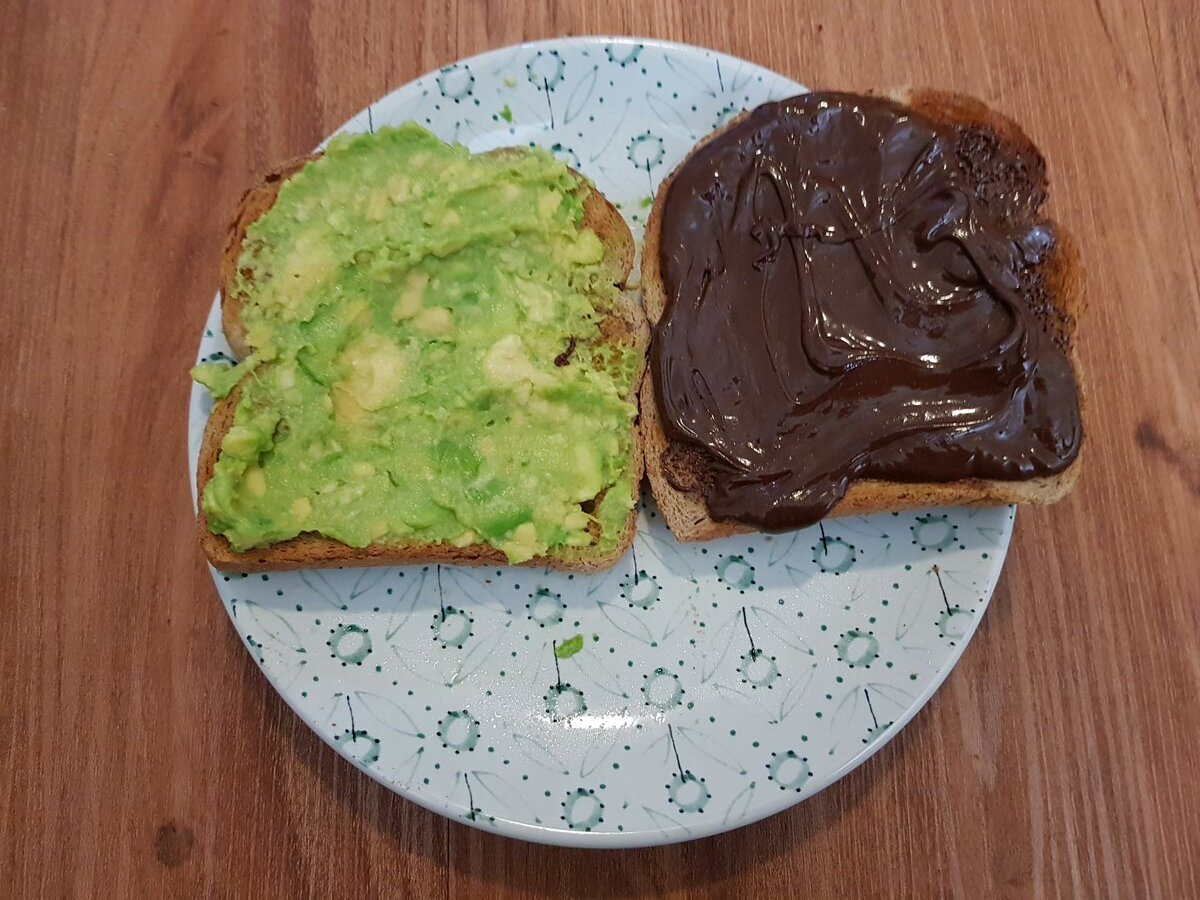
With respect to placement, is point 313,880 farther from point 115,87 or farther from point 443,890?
point 115,87

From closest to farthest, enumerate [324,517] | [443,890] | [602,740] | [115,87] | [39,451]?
1. [324,517]
2. [602,740]
3. [443,890]
4. [39,451]
5. [115,87]

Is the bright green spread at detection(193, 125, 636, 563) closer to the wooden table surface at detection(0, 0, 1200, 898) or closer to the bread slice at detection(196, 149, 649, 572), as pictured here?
the bread slice at detection(196, 149, 649, 572)

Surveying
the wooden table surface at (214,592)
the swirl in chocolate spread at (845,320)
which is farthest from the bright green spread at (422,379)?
the wooden table surface at (214,592)

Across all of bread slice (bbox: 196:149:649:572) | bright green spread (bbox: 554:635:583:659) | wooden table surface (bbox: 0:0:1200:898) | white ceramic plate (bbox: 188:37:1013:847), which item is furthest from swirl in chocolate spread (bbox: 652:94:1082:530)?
wooden table surface (bbox: 0:0:1200:898)

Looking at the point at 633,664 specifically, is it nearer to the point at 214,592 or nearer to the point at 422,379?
the point at 422,379

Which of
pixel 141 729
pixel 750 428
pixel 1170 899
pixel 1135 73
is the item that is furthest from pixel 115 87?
pixel 1170 899

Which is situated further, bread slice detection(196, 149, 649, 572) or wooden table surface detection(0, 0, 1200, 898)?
wooden table surface detection(0, 0, 1200, 898)
